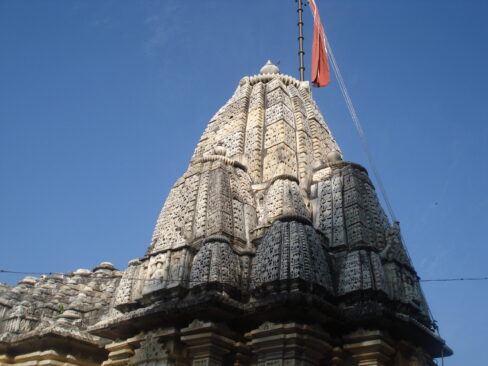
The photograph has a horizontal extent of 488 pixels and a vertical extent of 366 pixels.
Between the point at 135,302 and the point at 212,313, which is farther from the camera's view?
the point at 135,302

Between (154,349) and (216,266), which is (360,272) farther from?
(154,349)

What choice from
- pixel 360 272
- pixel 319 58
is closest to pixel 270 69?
pixel 319 58

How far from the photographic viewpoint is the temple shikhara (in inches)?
365

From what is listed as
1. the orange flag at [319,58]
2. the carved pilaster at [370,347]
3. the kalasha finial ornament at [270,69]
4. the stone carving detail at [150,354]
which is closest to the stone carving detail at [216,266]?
the stone carving detail at [150,354]

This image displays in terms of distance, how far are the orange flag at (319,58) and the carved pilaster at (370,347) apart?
39.8 ft

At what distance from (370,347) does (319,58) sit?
13.3 meters

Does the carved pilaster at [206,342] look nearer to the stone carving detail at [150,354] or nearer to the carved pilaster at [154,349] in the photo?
the carved pilaster at [154,349]

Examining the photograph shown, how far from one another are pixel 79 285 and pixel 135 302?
22.7ft

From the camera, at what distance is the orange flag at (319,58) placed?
1953 centimetres

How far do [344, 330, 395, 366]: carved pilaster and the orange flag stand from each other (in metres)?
12.1

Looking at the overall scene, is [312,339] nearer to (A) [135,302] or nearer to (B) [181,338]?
(B) [181,338]

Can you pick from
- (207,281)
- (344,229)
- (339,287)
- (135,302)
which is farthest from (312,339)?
(135,302)

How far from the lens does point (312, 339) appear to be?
8.93 m

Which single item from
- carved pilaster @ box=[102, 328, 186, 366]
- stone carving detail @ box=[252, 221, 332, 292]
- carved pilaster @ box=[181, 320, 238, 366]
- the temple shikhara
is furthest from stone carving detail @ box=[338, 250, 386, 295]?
carved pilaster @ box=[102, 328, 186, 366]
